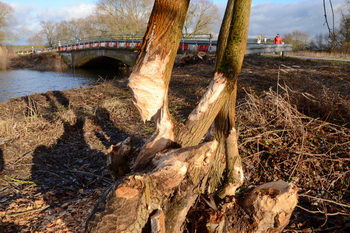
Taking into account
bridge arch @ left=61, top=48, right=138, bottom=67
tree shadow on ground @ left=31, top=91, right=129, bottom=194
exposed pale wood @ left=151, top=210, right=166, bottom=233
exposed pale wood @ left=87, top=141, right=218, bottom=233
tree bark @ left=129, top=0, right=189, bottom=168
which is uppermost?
bridge arch @ left=61, top=48, right=138, bottom=67

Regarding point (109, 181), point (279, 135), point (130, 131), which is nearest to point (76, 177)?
point (109, 181)

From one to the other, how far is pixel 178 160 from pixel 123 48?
2132 centimetres

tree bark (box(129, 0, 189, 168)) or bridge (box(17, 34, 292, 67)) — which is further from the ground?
bridge (box(17, 34, 292, 67))

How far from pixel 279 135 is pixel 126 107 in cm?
370

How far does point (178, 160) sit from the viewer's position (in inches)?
86.6

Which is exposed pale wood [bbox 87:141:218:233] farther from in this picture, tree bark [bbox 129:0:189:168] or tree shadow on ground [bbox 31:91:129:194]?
tree shadow on ground [bbox 31:91:129:194]

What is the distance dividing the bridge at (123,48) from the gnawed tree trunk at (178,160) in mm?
6135

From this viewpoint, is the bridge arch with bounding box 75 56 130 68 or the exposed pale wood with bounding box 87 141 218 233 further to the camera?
the bridge arch with bounding box 75 56 130 68

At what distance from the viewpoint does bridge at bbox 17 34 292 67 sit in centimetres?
1700

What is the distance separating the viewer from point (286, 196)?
226 centimetres

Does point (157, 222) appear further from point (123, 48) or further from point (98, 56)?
point (98, 56)

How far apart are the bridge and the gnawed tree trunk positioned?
6.14 metres

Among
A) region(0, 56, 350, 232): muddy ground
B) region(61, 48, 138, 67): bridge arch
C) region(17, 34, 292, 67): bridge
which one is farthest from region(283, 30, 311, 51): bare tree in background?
region(0, 56, 350, 232): muddy ground

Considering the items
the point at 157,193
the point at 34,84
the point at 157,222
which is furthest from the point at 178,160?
the point at 34,84
